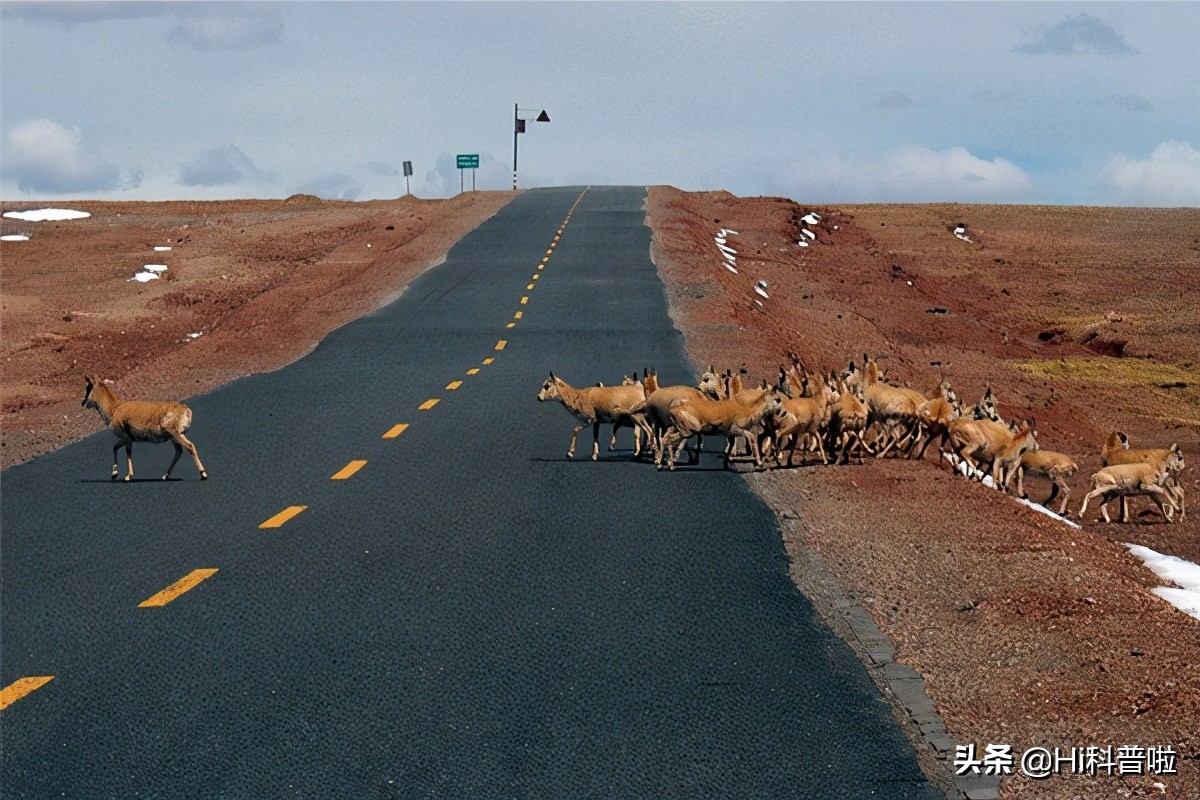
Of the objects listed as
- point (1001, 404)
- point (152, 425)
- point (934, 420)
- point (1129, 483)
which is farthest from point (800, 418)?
point (1001, 404)

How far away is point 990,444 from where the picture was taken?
61.9 ft

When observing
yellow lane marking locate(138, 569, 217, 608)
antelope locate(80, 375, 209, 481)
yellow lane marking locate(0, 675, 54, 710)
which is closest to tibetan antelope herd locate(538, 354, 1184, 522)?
antelope locate(80, 375, 209, 481)

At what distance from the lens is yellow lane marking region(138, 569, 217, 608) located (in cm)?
979

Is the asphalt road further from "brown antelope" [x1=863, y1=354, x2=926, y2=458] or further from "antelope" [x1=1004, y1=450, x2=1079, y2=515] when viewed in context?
"antelope" [x1=1004, y1=450, x2=1079, y2=515]

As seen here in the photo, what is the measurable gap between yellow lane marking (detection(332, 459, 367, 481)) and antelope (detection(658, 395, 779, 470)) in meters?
3.37

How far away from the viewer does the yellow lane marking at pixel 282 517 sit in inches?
487

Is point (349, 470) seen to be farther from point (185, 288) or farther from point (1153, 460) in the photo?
point (185, 288)

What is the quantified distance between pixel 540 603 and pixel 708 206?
212 ft

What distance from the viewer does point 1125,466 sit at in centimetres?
1961

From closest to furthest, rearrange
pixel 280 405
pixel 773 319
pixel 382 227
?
pixel 280 405 → pixel 773 319 → pixel 382 227

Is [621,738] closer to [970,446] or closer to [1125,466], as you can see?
[970,446]

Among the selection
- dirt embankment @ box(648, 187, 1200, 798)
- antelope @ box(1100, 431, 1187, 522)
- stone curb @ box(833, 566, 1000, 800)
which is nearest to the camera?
stone curb @ box(833, 566, 1000, 800)

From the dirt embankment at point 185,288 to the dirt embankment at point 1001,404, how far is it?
9.05 meters

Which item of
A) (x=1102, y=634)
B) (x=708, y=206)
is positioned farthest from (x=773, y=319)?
(x=708, y=206)
